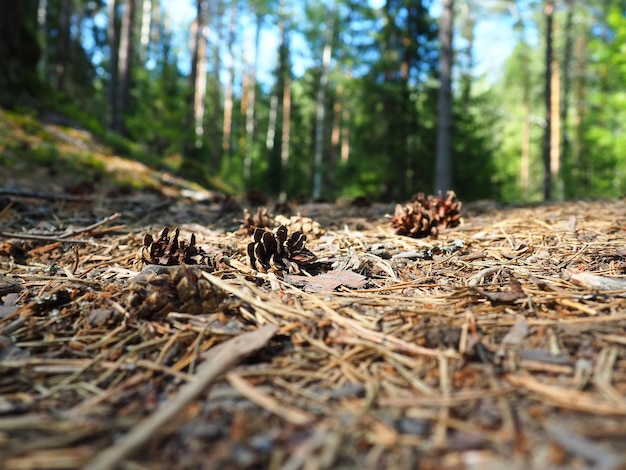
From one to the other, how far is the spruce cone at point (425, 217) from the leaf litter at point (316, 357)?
13.7 inches

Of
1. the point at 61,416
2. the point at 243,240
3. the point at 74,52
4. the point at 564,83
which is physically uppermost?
the point at 74,52

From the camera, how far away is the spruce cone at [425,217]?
2447 mm

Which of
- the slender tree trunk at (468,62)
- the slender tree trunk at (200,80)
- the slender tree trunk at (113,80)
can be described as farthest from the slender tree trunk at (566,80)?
the slender tree trunk at (113,80)

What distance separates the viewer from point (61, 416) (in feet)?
2.94

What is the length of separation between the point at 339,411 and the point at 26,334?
102 cm

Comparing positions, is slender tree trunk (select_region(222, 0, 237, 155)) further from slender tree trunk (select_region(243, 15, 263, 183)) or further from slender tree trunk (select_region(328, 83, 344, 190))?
slender tree trunk (select_region(328, 83, 344, 190))

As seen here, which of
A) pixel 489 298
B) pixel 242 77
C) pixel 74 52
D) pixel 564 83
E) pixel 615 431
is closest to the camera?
pixel 615 431

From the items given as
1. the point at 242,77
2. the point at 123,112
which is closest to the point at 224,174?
the point at 123,112

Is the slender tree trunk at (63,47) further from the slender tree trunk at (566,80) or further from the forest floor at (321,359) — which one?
the slender tree trunk at (566,80)

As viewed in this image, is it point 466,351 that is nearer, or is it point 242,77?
point 466,351

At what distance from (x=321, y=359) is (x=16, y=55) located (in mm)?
7559

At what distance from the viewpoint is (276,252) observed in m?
1.89

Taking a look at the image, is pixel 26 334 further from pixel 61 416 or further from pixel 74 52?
pixel 74 52

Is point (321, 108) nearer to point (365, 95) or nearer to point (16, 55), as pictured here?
point (365, 95)
